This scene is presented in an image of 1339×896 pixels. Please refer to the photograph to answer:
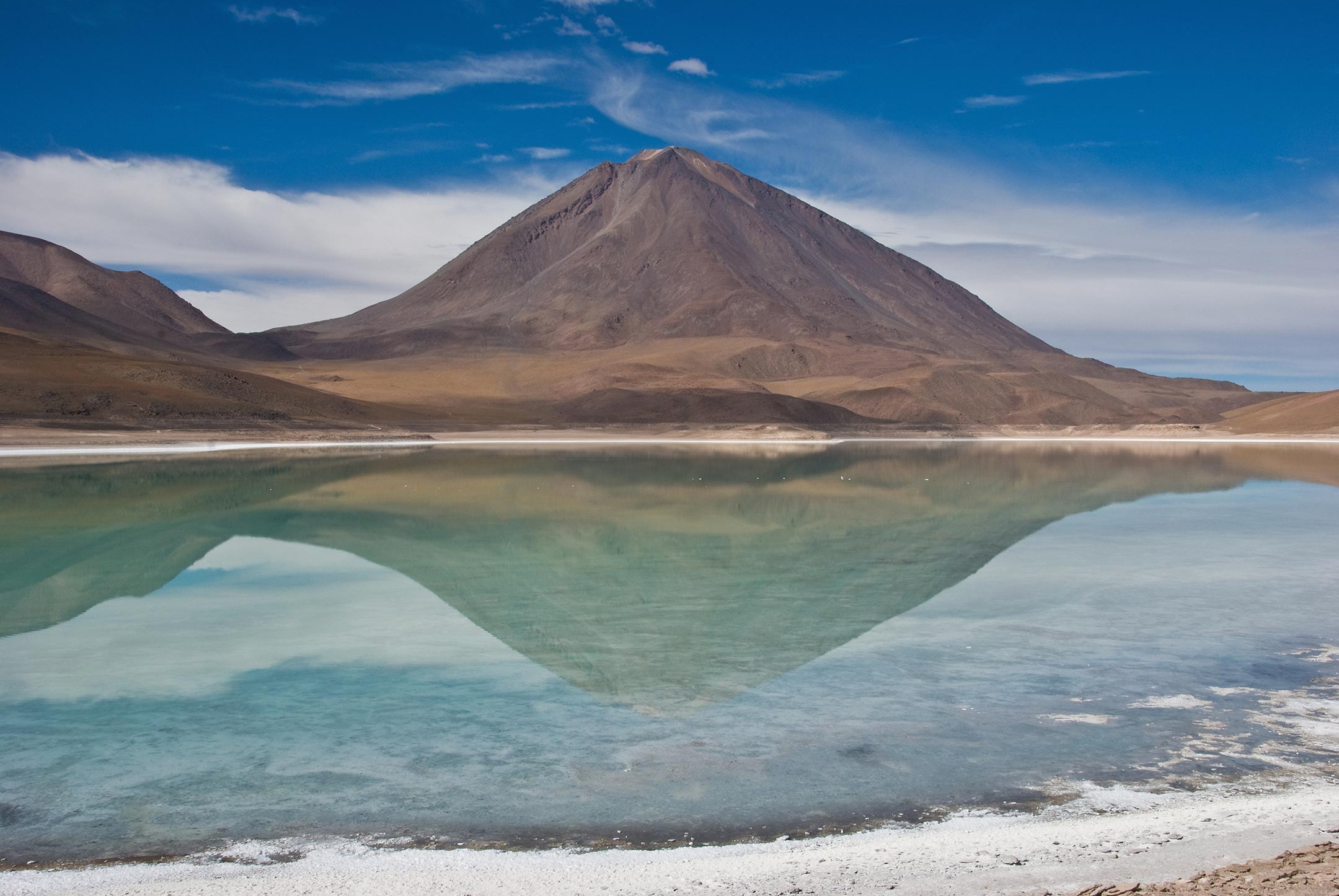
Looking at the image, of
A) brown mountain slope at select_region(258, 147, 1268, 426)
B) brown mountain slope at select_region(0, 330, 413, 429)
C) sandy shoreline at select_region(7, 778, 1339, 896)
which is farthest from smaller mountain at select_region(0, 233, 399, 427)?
sandy shoreline at select_region(7, 778, 1339, 896)

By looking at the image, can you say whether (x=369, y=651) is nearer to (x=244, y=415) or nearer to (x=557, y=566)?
(x=557, y=566)

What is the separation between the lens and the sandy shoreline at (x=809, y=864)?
16.4ft

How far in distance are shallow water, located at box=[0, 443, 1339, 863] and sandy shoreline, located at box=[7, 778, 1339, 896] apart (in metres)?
0.30

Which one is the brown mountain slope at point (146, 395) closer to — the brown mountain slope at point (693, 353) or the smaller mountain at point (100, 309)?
the brown mountain slope at point (693, 353)

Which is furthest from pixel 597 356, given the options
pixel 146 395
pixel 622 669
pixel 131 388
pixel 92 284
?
pixel 622 669

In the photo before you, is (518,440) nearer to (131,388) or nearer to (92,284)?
(131,388)

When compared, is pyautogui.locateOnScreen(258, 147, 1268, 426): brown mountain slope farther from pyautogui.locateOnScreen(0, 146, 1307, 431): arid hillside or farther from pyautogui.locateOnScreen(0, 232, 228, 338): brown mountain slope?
pyautogui.locateOnScreen(0, 232, 228, 338): brown mountain slope

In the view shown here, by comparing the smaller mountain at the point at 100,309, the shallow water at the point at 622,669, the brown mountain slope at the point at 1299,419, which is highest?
the smaller mountain at the point at 100,309

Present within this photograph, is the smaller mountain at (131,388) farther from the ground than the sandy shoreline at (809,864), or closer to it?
farther from the ground

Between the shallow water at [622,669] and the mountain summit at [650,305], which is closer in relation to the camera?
the shallow water at [622,669]

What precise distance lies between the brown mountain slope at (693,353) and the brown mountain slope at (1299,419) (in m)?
8.32

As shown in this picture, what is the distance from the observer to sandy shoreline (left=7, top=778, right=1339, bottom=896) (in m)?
4.98

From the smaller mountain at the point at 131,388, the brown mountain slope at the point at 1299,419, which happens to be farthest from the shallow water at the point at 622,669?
the brown mountain slope at the point at 1299,419

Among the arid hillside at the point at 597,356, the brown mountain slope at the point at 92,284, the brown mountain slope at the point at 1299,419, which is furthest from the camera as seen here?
the brown mountain slope at the point at 92,284
